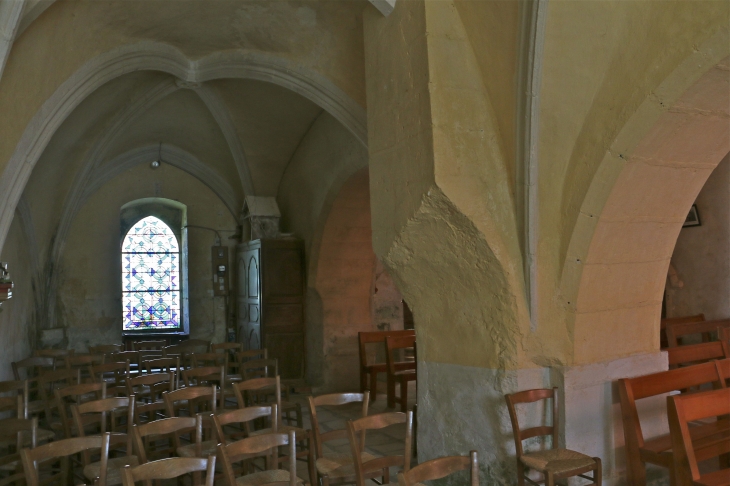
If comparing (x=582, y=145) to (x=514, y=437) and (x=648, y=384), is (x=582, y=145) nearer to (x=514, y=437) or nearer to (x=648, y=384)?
(x=648, y=384)

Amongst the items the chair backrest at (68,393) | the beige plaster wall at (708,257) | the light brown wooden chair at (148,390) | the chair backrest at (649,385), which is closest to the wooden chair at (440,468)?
the chair backrest at (649,385)

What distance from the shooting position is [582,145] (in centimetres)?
418

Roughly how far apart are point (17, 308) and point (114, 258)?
113 inches

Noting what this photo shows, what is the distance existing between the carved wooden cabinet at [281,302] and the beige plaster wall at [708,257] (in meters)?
4.89

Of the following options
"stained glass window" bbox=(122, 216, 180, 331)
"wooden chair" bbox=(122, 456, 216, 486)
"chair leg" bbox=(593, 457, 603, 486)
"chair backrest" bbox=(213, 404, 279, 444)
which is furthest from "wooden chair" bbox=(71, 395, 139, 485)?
"stained glass window" bbox=(122, 216, 180, 331)

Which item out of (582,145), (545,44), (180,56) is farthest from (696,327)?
(180,56)

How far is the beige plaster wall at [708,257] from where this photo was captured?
285 inches

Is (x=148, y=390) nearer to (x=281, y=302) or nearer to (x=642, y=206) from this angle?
(x=281, y=302)

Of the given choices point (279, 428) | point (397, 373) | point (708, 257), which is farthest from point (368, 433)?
point (708, 257)

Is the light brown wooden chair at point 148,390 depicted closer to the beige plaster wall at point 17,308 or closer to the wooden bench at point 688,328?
the beige plaster wall at point 17,308

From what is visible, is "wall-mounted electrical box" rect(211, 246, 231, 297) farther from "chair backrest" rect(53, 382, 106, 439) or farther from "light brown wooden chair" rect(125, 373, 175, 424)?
"chair backrest" rect(53, 382, 106, 439)

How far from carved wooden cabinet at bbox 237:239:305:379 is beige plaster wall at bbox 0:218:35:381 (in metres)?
3.00

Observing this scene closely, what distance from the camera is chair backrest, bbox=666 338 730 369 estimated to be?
5.15 meters

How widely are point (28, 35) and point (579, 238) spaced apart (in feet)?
14.9
